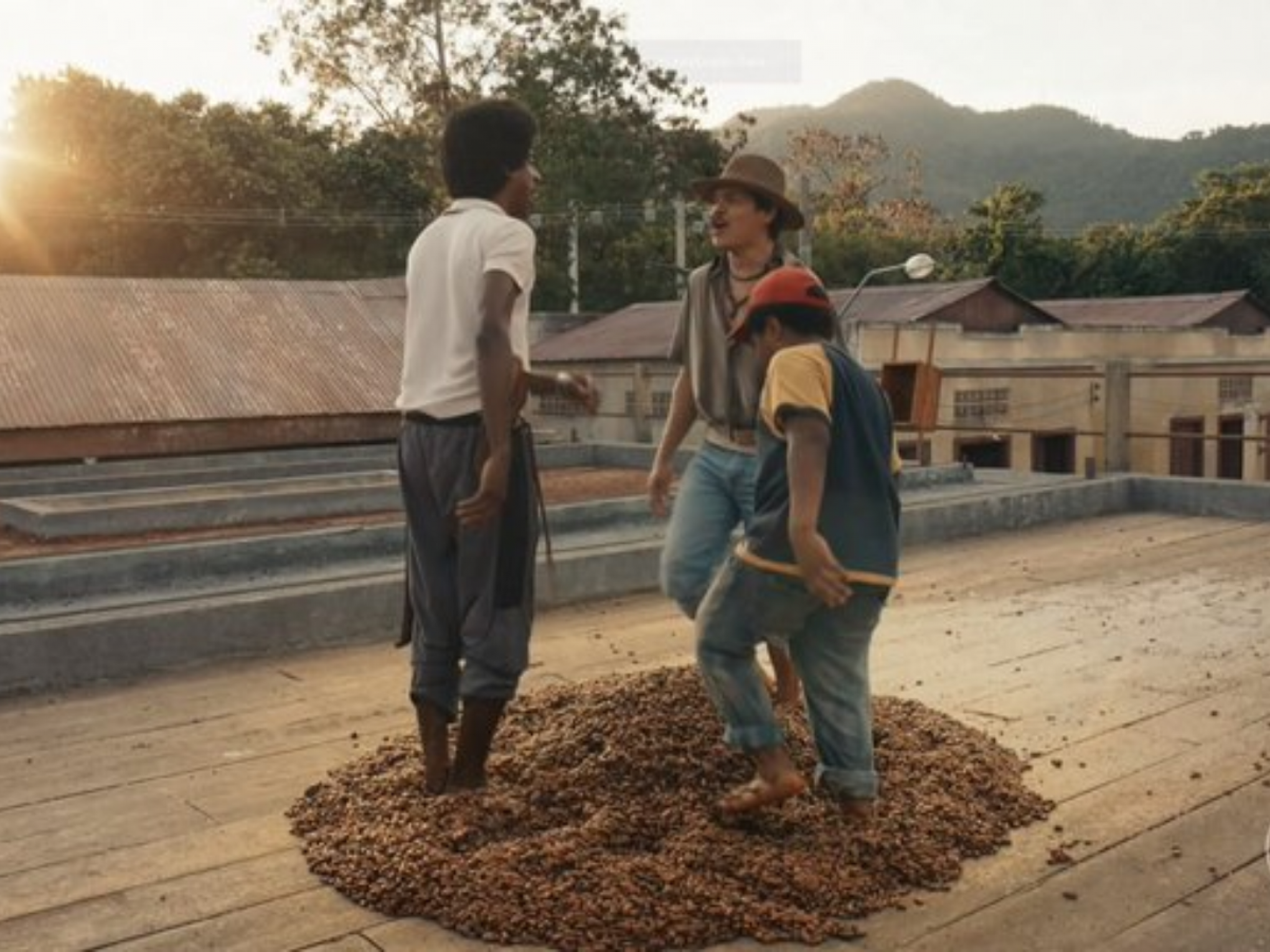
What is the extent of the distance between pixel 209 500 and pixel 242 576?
3708 mm

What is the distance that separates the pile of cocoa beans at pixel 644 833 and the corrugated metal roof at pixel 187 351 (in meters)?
14.2

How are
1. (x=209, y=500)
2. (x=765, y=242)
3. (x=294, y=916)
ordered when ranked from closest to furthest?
(x=294, y=916)
(x=765, y=242)
(x=209, y=500)

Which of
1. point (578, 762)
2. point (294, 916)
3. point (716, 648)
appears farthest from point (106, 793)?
point (716, 648)

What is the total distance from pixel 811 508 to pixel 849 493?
0.69 ft

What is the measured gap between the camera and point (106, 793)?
150 inches

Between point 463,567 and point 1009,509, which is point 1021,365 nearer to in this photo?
point 1009,509

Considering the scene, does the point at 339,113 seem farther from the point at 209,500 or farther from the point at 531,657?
the point at 531,657

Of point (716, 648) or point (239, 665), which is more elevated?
point (716, 648)

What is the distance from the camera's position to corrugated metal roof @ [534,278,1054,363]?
27.8m

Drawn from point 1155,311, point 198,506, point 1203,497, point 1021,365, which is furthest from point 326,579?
point 1155,311

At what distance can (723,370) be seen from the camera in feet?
13.3

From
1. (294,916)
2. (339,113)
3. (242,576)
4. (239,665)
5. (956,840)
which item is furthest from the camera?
(339,113)

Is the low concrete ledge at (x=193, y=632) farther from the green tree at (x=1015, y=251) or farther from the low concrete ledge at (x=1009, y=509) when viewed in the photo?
the green tree at (x=1015, y=251)

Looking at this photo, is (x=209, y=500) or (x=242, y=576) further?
(x=209, y=500)
